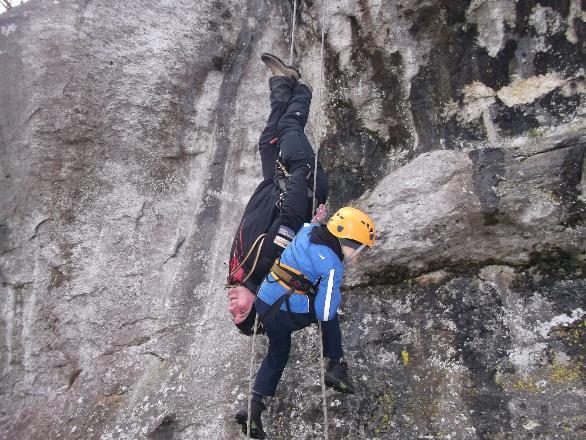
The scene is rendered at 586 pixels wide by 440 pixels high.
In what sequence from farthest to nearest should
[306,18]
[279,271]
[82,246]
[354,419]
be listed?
1. [306,18]
2. [82,246]
3. [354,419]
4. [279,271]

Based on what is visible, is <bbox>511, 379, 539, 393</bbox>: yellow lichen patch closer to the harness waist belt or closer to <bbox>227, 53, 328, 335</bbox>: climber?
the harness waist belt

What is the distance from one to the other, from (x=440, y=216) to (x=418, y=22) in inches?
99.6

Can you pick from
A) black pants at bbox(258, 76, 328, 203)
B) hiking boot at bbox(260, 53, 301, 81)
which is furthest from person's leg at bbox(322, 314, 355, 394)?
hiking boot at bbox(260, 53, 301, 81)

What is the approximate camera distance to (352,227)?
4465 mm

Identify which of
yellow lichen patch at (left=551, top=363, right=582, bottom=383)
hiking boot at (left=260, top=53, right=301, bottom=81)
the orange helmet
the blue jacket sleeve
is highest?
hiking boot at (left=260, top=53, right=301, bottom=81)

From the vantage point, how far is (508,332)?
4.84 metres

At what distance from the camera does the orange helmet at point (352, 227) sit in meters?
4.45

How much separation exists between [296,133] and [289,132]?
83 millimetres

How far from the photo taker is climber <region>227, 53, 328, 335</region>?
16.6ft

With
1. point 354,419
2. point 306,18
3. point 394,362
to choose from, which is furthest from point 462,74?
point 354,419

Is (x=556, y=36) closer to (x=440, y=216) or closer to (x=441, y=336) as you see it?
(x=440, y=216)

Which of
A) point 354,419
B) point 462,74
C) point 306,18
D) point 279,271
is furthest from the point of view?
point 306,18

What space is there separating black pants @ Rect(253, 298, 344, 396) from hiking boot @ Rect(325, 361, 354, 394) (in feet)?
0.30

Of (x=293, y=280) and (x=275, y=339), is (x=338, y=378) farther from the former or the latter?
(x=293, y=280)
